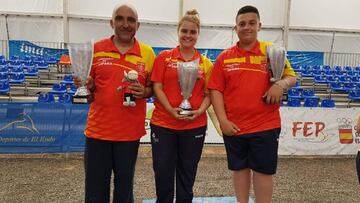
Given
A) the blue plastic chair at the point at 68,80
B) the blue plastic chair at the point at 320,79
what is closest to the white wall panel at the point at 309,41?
the blue plastic chair at the point at 320,79

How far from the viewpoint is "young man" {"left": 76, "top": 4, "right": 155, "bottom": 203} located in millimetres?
2807

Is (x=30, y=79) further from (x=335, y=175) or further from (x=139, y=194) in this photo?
(x=335, y=175)

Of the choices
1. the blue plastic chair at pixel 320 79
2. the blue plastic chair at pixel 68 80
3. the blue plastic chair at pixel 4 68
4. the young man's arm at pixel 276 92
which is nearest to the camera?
the young man's arm at pixel 276 92

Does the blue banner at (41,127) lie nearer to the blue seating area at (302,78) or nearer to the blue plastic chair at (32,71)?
the blue seating area at (302,78)

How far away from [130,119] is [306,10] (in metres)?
16.9

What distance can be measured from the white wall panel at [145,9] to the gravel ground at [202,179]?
37.3 feet

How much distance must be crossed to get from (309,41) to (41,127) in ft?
48.3

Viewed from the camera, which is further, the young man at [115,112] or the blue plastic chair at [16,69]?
the blue plastic chair at [16,69]

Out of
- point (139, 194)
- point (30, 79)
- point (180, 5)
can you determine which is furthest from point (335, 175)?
point (180, 5)

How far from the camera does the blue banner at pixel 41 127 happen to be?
252 inches

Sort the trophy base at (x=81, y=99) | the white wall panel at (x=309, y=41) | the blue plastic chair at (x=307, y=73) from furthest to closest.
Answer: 1. the white wall panel at (x=309, y=41)
2. the blue plastic chair at (x=307, y=73)
3. the trophy base at (x=81, y=99)

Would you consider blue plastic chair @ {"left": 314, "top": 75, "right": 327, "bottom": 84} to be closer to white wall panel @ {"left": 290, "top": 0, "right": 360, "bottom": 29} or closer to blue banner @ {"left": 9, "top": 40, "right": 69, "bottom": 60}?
white wall panel @ {"left": 290, "top": 0, "right": 360, "bottom": 29}

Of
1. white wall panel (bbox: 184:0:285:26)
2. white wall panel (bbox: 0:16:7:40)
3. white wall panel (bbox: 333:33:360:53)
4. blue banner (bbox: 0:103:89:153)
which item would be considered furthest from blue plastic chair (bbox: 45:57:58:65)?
white wall panel (bbox: 333:33:360:53)

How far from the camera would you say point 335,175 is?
19.5 ft
